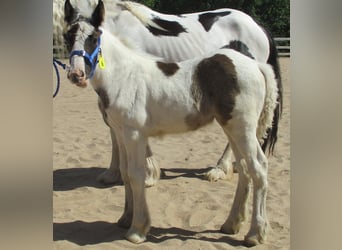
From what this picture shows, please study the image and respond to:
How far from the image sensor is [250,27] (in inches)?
197

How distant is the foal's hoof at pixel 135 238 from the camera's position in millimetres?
3420

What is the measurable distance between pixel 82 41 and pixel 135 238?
58.5 inches

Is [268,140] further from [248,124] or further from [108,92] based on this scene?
[108,92]

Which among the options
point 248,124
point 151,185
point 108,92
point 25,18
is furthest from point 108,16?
point 25,18

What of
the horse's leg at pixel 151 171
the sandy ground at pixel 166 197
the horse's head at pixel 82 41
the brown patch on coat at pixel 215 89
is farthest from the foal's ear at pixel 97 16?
the horse's leg at pixel 151 171

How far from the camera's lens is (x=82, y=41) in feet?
10.4

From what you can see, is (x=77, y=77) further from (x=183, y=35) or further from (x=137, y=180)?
(x=183, y=35)

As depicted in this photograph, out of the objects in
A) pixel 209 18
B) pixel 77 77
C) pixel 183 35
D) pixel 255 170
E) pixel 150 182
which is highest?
pixel 209 18

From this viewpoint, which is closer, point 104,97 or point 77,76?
point 77,76

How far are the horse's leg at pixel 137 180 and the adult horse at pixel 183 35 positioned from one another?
120 centimetres

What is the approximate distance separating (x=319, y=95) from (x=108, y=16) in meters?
3.77

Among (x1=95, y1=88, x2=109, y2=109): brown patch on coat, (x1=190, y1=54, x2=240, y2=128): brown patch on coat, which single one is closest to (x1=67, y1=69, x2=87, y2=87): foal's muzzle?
(x1=95, y1=88, x2=109, y2=109): brown patch on coat

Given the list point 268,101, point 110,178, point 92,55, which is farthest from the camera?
point 110,178

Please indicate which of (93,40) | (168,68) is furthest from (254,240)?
(93,40)
